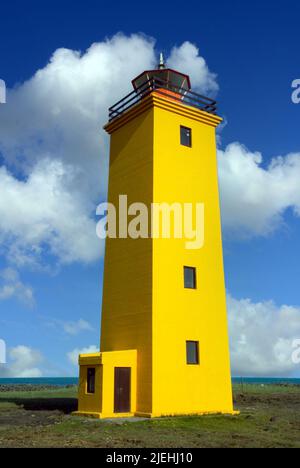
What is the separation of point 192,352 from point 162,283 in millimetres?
4082

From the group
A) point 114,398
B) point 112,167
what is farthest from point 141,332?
point 112,167

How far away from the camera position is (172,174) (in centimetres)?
2644

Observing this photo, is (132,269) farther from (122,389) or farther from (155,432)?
(155,432)

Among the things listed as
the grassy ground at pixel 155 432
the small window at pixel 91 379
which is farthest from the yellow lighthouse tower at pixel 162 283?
the grassy ground at pixel 155 432

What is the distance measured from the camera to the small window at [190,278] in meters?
25.6

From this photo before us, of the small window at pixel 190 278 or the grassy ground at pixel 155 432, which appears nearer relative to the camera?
the grassy ground at pixel 155 432

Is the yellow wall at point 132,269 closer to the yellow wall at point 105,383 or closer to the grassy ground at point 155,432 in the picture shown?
the yellow wall at point 105,383

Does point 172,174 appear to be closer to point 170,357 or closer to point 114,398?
point 170,357

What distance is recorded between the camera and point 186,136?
28031 mm

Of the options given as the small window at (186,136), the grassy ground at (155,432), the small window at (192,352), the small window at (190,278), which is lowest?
the grassy ground at (155,432)

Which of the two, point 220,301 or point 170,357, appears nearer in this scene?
point 170,357

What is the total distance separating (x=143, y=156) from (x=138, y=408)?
13.6m

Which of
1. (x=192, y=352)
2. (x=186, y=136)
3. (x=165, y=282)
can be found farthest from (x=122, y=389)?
(x=186, y=136)

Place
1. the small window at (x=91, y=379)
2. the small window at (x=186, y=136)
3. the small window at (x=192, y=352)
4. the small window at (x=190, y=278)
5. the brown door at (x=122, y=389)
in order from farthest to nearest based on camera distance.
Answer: the small window at (x=186, y=136) < the small window at (x=190, y=278) < the small window at (x=192, y=352) < the small window at (x=91, y=379) < the brown door at (x=122, y=389)
